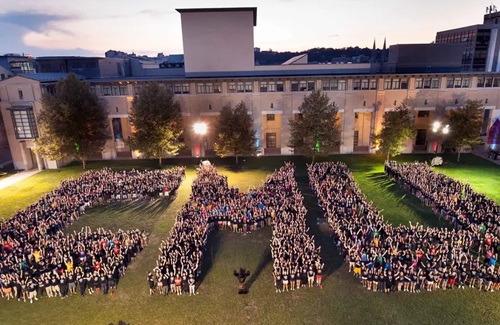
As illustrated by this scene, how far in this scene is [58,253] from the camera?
61.3 feet

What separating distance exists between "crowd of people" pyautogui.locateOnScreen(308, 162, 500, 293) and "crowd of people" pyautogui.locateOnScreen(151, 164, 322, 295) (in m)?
2.51

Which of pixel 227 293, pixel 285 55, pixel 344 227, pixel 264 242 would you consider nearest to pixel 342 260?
pixel 344 227

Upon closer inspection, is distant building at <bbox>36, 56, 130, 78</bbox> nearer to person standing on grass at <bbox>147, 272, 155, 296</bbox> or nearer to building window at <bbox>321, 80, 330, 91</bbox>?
building window at <bbox>321, 80, 330, 91</bbox>

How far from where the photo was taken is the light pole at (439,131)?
131 feet

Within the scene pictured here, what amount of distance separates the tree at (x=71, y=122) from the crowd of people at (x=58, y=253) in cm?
1213

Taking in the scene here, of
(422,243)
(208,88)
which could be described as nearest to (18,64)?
(208,88)

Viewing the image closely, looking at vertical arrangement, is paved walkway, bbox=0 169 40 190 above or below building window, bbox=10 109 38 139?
below

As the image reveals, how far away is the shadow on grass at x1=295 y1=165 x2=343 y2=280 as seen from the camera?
19641mm

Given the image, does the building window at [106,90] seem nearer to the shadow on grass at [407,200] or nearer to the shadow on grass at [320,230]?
the shadow on grass at [320,230]

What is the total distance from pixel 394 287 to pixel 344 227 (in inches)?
194

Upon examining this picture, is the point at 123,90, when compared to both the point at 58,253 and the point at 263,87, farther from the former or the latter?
the point at 58,253

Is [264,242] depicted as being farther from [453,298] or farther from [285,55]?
[285,55]

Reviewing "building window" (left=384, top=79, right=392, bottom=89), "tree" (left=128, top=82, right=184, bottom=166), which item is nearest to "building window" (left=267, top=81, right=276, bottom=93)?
"tree" (left=128, top=82, right=184, bottom=166)

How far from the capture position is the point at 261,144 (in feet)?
152
